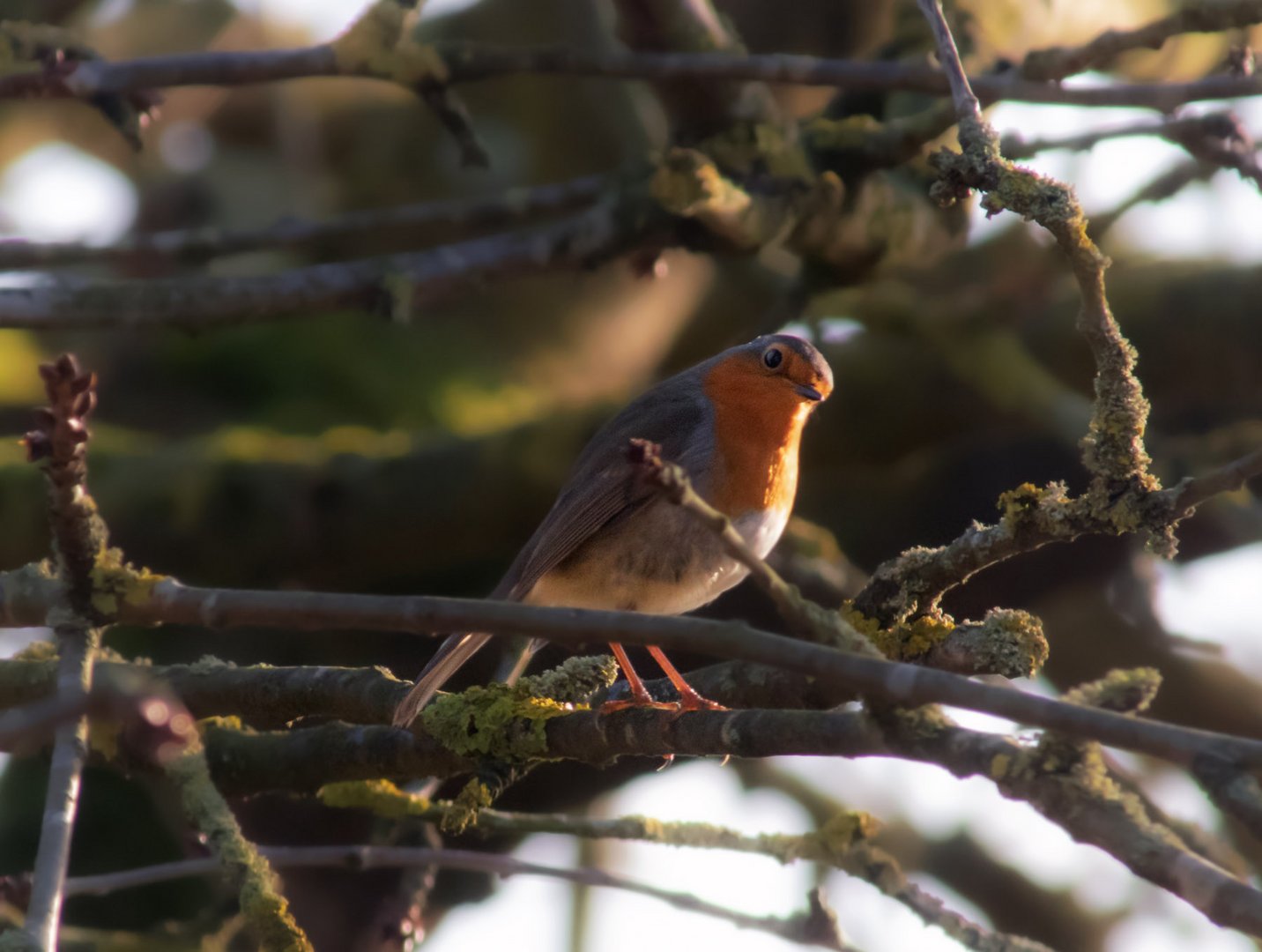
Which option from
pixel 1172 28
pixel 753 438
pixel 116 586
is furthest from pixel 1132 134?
pixel 116 586

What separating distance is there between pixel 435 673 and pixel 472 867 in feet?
1.71

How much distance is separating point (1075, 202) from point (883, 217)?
3.29 metres

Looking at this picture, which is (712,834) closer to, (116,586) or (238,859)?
(238,859)

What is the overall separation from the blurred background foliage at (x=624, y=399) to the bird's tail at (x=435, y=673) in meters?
1.04

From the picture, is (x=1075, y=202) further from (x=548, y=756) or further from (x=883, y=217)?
(x=883, y=217)

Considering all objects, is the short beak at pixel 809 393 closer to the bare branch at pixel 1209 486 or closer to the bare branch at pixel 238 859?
the bare branch at pixel 1209 486

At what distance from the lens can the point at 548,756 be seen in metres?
3.49

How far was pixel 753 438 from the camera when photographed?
16.5ft

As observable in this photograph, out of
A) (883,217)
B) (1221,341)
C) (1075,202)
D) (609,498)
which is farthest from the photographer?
(1221,341)

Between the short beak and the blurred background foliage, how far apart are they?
2.55ft

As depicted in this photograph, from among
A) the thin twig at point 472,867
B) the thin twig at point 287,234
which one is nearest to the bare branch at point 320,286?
the thin twig at point 287,234

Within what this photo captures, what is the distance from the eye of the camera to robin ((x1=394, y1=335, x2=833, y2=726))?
15.7ft

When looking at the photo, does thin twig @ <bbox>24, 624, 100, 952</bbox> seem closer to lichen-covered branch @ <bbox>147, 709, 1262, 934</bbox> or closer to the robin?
lichen-covered branch @ <bbox>147, 709, 1262, 934</bbox>

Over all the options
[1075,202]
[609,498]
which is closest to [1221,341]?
[609,498]
